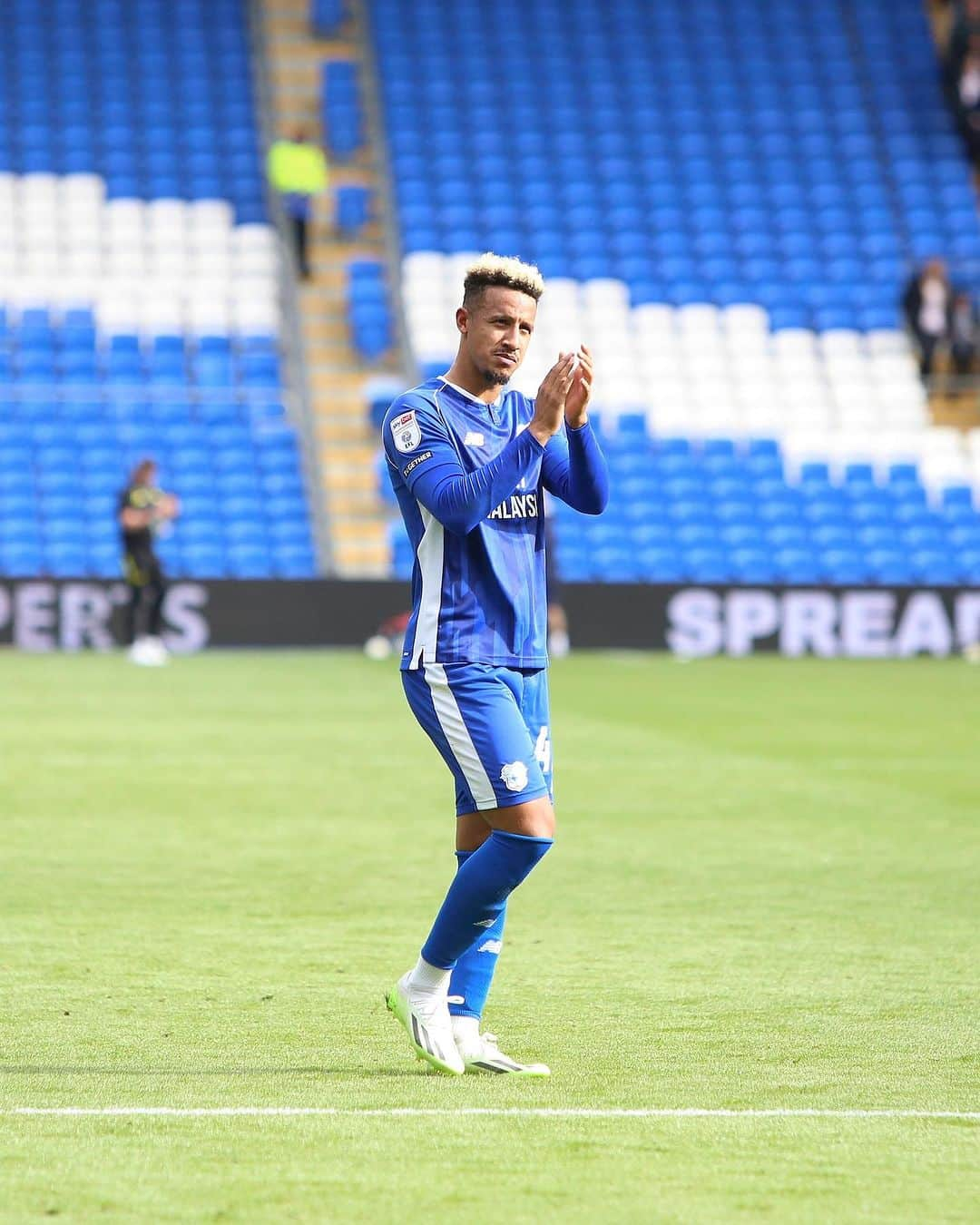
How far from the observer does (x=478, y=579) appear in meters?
5.15

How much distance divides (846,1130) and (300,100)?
89.3ft

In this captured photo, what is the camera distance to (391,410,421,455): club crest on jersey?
5066 millimetres

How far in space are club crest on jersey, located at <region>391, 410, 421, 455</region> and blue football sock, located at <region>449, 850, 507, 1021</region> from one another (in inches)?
44.2

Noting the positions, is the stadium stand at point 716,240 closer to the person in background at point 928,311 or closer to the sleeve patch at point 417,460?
the person in background at point 928,311

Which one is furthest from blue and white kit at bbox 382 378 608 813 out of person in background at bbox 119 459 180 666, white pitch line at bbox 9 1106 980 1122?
person in background at bbox 119 459 180 666

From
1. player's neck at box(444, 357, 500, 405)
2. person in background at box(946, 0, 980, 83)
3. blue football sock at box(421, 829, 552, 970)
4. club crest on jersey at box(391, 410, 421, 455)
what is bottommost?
blue football sock at box(421, 829, 552, 970)

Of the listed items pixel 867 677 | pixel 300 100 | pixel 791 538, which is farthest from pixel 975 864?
pixel 300 100

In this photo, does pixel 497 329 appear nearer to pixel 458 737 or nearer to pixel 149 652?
pixel 458 737

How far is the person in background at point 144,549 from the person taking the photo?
69.1 ft

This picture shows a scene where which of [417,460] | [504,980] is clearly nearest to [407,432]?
[417,460]

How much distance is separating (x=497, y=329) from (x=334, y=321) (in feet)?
75.4

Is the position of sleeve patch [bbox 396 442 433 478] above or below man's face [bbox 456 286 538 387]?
below

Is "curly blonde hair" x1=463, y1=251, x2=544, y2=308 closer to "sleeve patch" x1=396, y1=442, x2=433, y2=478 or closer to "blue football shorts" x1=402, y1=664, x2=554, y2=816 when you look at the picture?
"sleeve patch" x1=396, y1=442, x2=433, y2=478

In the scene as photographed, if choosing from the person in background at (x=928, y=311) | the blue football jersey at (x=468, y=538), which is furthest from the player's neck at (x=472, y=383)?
the person in background at (x=928, y=311)
